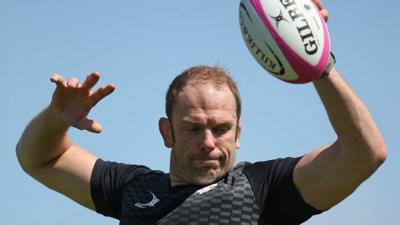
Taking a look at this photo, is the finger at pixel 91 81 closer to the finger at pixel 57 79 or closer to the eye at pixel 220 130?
the finger at pixel 57 79

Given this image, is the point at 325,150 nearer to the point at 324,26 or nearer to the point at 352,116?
the point at 352,116

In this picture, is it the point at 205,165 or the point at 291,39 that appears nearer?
the point at 291,39

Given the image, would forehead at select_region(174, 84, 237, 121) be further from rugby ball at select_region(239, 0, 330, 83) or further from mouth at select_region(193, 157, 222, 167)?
rugby ball at select_region(239, 0, 330, 83)

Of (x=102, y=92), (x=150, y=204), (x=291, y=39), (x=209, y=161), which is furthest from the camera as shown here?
(x=102, y=92)

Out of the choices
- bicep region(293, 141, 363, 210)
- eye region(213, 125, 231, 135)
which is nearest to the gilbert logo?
eye region(213, 125, 231, 135)

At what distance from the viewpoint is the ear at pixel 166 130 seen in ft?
23.6

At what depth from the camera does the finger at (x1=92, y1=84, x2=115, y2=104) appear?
277 inches

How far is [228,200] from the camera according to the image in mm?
6574

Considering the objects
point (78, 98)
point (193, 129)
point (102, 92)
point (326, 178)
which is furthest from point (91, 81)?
point (326, 178)

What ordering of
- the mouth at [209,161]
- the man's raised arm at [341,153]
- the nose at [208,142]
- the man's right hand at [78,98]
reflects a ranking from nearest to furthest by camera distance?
1. the man's raised arm at [341,153]
2. the nose at [208,142]
3. the mouth at [209,161]
4. the man's right hand at [78,98]

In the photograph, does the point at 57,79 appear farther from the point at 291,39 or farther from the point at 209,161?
the point at 291,39

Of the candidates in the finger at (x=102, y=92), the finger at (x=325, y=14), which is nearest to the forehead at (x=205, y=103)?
the finger at (x=102, y=92)

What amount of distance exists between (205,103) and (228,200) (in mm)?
882

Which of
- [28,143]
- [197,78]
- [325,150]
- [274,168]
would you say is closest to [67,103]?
[28,143]
